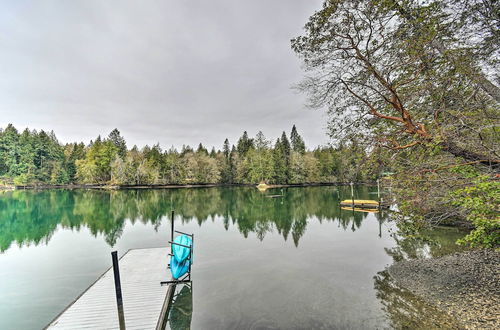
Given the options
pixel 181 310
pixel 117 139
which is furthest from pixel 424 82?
pixel 117 139

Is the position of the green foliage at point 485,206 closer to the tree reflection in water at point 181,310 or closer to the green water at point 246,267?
the green water at point 246,267

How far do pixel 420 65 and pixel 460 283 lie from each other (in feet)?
21.3

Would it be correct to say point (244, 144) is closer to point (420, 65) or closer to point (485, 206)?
point (420, 65)

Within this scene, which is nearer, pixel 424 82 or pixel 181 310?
pixel 424 82

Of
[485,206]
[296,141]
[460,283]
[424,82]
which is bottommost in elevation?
[460,283]

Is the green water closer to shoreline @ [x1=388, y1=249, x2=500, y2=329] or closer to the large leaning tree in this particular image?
shoreline @ [x1=388, y1=249, x2=500, y2=329]

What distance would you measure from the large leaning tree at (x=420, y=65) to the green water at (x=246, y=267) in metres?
3.64

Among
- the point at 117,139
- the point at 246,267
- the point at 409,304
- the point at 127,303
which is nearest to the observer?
the point at 127,303

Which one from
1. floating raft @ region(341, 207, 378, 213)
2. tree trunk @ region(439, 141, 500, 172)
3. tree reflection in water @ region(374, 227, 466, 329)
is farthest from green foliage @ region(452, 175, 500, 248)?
floating raft @ region(341, 207, 378, 213)

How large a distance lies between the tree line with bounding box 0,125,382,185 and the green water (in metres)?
38.9

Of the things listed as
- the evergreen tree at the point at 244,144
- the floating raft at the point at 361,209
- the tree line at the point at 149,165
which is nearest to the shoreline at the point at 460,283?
the floating raft at the point at 361,209

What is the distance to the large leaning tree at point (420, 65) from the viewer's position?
4.60m

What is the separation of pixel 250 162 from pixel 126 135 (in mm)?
43435

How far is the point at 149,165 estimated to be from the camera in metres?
58.2
